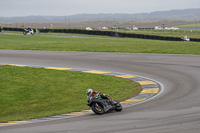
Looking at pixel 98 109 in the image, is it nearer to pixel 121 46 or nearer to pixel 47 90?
pixel 47 90

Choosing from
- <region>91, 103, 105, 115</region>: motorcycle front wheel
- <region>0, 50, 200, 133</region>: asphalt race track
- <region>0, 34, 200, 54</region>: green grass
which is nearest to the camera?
<region>0, 50, 200, 133</region>: asphalt race track

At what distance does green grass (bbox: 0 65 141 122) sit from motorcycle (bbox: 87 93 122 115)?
1.07 m

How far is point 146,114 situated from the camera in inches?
456

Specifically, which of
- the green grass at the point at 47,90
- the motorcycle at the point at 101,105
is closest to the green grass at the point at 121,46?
the green grass at the point at 47,90

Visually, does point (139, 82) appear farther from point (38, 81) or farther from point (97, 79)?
point (38, 81)

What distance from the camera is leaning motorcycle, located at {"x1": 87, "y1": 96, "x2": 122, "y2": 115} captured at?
12.2 m

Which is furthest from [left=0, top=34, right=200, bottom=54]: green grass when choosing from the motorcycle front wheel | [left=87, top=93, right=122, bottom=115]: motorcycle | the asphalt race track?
the motorcycle front wheel

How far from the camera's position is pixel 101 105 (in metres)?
12.3

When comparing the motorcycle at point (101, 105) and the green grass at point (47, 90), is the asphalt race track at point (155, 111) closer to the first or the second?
the motorcycle at point (101, 105)

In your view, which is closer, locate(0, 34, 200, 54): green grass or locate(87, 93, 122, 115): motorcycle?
locate(87, 93, 122, 115): motorcycle

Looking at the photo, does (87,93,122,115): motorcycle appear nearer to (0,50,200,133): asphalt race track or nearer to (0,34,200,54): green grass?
(0,50,200,133): asphalt race track

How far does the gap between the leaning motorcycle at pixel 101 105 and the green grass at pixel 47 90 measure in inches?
42.0

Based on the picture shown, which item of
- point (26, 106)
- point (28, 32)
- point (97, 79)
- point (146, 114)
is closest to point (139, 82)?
point (97, 79)

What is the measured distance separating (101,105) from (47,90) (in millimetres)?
5518
